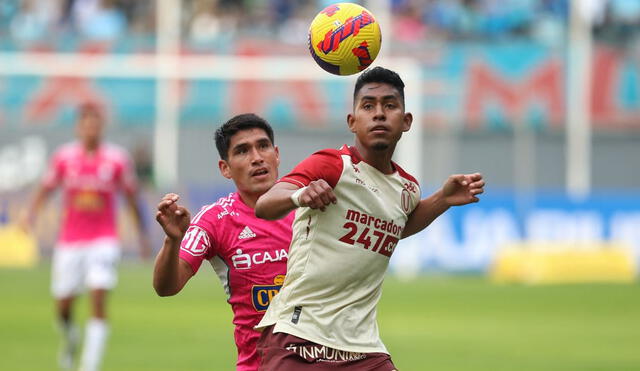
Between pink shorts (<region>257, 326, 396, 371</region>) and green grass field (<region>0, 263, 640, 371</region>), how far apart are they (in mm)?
7002

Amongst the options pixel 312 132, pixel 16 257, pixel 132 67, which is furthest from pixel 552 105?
pixel 16 257

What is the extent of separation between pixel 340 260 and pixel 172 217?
899 mm

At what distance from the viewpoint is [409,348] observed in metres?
15.9

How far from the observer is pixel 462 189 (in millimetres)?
7223

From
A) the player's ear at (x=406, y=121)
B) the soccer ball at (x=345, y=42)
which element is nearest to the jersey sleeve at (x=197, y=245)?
the soccer ball at (x=345, y=42)

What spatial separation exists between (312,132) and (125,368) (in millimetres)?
17475

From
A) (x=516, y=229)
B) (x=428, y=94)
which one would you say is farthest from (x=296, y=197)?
(x=428, y=94)

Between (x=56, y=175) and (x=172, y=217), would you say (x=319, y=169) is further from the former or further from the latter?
(x=56, y=175)

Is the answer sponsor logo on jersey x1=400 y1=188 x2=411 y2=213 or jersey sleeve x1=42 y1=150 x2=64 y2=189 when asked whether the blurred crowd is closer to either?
jersey sleeve x1=42 y1=150 x2=64 y2=189

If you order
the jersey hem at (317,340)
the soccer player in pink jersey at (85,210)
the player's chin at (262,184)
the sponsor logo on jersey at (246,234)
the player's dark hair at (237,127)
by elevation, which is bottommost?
the jersey hem at (317,340)

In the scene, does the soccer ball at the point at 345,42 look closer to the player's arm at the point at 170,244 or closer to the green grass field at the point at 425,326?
the player's arm at the point at 170,244

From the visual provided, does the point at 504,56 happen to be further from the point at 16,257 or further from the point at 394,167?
the point at 394,167

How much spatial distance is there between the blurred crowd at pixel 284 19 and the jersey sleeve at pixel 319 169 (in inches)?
981

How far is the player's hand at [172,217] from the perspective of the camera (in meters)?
6.70
